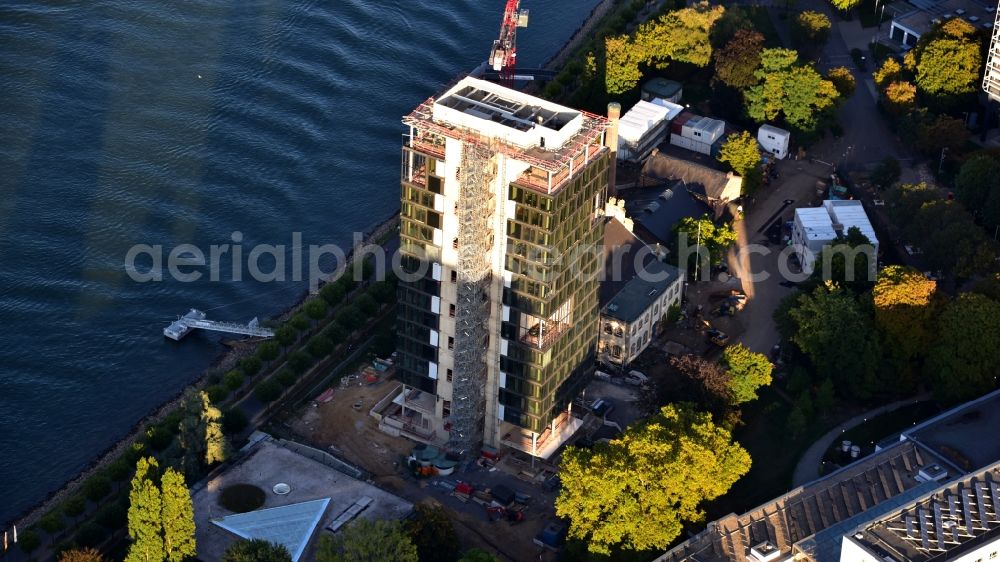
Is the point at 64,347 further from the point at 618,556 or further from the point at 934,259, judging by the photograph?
the point at 934,259

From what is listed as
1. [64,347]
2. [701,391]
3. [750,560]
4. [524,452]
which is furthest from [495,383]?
[64,347]

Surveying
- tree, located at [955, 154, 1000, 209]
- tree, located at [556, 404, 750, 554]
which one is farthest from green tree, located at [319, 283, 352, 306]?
tree, located at [955, 154, 1000, 209]

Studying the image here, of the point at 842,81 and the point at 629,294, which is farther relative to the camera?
the point at 842,81

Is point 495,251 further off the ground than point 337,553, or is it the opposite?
point 495,251

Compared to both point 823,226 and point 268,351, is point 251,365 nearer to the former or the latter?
point 268,351

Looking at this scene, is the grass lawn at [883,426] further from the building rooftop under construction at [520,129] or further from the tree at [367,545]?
the tree at [367,545]

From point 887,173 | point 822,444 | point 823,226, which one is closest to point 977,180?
point 887,173

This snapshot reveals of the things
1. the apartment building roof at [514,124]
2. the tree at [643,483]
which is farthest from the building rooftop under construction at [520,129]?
the tree at [643,483]
